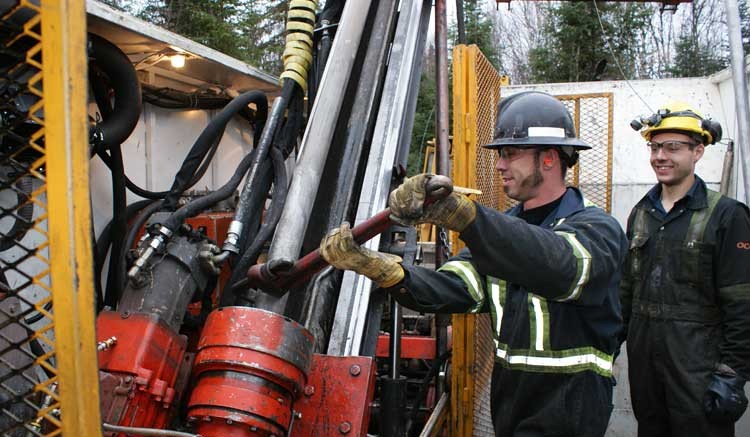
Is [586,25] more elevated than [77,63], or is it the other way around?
[586,25]

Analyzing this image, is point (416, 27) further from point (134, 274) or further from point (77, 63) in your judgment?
point (77, 63)

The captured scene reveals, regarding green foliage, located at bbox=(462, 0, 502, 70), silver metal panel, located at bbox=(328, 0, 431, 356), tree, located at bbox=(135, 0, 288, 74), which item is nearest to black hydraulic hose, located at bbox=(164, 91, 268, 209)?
silver metal panel, located at bbox=(328, 0, 431, 356)

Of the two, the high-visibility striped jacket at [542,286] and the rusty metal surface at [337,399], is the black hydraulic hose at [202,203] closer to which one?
the rusty metal surface at [337,399]

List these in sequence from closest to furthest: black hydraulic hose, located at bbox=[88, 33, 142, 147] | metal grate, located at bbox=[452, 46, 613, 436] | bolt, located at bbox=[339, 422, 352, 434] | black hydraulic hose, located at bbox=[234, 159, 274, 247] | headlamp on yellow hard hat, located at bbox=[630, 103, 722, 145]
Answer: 1. bolt, located at bbox=[339, 422, 352, 434]
2. black hydraulic hose, located at bbox=[234, 159, 274, 247]
3. black hydraulic hose, located at bbox=[88, 33, 142, 147]
4. metal grate, located at bbox=[452, 46, 613, 436]
5. headlamp on yellow hard hat, located at bbox=[630, 103, 722, 145]

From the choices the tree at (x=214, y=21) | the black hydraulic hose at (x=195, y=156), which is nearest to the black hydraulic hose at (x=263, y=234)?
the black hydraulic hose at (x=195, y=156)

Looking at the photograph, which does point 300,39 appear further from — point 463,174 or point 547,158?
point 547,158

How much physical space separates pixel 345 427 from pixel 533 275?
776 mm

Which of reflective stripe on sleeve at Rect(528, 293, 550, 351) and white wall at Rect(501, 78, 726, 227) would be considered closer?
reflective stripe on sleeve at Rect(528, 293, 550, 351)

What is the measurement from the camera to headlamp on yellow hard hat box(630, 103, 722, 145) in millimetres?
3145

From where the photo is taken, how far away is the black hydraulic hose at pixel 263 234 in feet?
7.83

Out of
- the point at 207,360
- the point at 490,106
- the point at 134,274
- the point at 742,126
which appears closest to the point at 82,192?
the point at 207,360

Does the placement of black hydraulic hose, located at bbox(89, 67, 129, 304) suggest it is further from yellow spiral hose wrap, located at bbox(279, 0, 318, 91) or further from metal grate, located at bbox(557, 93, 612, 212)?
metal grate, located at bbox(557, 93, 612, 212)

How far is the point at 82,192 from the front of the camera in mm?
1224

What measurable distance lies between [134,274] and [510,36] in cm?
1857
